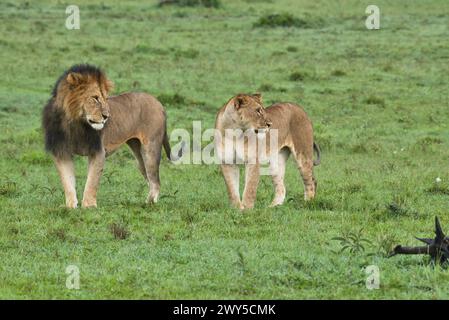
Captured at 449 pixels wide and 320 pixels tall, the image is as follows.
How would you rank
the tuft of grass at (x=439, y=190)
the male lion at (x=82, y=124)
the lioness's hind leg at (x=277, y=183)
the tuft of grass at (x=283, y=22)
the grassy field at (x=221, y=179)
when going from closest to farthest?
the grassy field at (x=221, y=179) < the male lion at (x=82, y=124) < the lioness's hind leg at (x=277, y=183) < the tuft of grass at (x=439, y=190) < the tuft of grass at (x=283, y=22)

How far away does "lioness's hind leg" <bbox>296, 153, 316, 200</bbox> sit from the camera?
35.5 feet

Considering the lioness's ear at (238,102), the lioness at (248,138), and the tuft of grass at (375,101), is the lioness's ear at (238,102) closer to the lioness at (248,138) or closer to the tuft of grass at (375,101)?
the lioness at (248,138)

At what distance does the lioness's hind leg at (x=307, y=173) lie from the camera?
35.5 feet

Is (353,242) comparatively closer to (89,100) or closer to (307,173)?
(307,173)

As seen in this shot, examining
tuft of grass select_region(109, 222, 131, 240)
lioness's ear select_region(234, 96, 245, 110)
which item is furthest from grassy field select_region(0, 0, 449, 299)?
lioness's ear select_region(234, 96, 245, 110)

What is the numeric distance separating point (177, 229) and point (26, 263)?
5.60 ft

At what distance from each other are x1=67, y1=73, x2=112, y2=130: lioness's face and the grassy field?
0.89 m

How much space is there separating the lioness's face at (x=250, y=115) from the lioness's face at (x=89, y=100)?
1.29 metres

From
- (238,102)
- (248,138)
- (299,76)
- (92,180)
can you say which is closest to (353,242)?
(248,138)

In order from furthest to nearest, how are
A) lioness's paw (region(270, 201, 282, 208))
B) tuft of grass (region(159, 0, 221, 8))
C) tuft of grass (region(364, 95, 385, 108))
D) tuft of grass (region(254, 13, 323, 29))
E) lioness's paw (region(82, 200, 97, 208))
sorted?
tuft of grass (region(159, 0, 221, 8)), tuft of grass (region(254, 13, 323, 29)), tuft of grass (region(364, 95, 385, 108)), lioness's paw (region(270, 201, 282, 208)), lioness's paw (region(82, 200, 97, 208))

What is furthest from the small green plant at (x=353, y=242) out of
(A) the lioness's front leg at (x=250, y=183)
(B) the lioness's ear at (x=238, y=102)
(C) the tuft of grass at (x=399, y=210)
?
(B) the lioness's ear at (x=238, y=102)

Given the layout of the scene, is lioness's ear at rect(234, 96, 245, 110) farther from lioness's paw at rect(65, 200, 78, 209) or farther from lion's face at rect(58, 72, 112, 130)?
lioness's paw at rect(65, 200, 78, 209)

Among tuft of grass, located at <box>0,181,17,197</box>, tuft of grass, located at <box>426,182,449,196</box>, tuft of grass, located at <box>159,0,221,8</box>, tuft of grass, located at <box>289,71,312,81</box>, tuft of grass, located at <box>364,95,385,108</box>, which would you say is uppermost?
tuft of grass, located at <box>159,0,221,8</box>

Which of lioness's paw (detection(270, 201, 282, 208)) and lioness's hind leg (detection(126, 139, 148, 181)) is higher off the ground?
lioness's hind leg (detection(126, 139, 148, 181))
